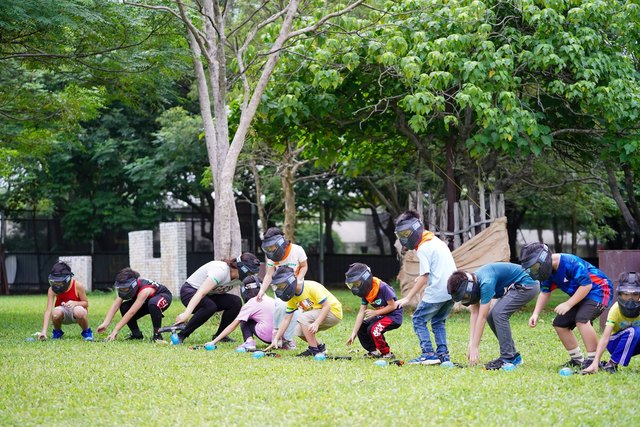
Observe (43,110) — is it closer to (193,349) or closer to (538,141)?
(193,349)

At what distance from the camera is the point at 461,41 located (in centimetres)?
1625

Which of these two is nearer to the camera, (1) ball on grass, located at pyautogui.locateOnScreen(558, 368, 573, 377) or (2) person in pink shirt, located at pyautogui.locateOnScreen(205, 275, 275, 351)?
(1) ball on grass, located at pyautogui.locateOnScreen(558, 368, 573, 377)

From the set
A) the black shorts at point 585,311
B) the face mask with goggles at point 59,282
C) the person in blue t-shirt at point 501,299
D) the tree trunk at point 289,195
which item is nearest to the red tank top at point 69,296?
the face mask with goggles at point 59,282

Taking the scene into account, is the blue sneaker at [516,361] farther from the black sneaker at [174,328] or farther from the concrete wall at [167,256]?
the concrete wall at [167,256]

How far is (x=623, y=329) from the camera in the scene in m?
8.85

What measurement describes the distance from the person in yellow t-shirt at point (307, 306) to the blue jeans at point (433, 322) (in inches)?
50.0

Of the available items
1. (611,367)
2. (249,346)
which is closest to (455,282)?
(611,367)

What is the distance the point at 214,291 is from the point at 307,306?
1.96m

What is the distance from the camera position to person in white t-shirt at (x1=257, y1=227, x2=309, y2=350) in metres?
11.2

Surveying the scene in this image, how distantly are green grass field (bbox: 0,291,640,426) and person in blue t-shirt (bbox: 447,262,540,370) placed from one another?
1.16 feet

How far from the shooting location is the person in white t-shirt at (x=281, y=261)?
11.2 metres

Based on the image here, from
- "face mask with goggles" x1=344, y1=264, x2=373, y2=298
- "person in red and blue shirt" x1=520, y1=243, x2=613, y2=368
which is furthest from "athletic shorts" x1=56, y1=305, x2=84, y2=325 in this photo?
"person in red and blue shirt" x1=520, y1=243, x2=613, y2=368

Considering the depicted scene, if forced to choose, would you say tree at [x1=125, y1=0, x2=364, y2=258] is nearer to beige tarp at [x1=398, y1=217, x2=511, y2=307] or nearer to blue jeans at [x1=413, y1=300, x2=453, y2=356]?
beige tarp at [x1=398, y1=217, x2=511, y2=307]

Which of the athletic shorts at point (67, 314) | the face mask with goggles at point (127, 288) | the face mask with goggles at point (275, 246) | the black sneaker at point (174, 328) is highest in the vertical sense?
the face mask with goggles at point (275, 246)
